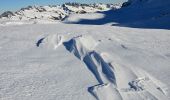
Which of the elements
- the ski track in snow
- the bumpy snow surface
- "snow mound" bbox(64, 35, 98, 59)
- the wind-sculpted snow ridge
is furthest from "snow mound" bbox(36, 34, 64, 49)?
the wind-sculpted snow ridge

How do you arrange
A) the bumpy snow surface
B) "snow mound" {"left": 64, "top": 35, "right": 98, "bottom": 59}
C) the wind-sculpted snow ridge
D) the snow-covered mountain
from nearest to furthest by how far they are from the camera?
1. the wind-sculpted snow ridge
2. the bumpy snow surface
3. "snow mound" {"left": 64, "top": 35, "right": 98, "bottom": 59}
4. the snow-covered mountain

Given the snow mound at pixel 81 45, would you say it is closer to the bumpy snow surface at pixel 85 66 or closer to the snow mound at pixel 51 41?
the bumpy snow surface at pixel 85 66

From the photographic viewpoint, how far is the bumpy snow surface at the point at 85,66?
12.2ft

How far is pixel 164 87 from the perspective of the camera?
3.83 m

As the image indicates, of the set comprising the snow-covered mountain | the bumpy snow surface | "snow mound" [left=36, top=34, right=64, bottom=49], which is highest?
"snow mound" [left=36, top=34, right=64, bottom=49]

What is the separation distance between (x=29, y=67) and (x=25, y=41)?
1.45m

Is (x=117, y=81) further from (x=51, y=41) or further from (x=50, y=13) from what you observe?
(x=50, y=13)

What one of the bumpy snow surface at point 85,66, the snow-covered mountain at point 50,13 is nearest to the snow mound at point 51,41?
the bumpy snow surface at point 85,66

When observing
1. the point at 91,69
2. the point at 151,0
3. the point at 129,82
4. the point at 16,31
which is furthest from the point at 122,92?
the point at 151,0

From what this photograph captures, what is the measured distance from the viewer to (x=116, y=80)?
13.1ft

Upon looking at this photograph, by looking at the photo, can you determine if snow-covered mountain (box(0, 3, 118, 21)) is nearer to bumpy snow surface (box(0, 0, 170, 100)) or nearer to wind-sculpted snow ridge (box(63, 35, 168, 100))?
bumpy snow surface (box(0, 0, 170, 100))

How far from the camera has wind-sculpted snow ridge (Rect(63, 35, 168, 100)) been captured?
3621 mm

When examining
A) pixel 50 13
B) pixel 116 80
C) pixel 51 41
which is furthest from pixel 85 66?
pixel 50 13

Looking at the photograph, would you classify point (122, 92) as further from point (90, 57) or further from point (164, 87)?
point (90, 57)
